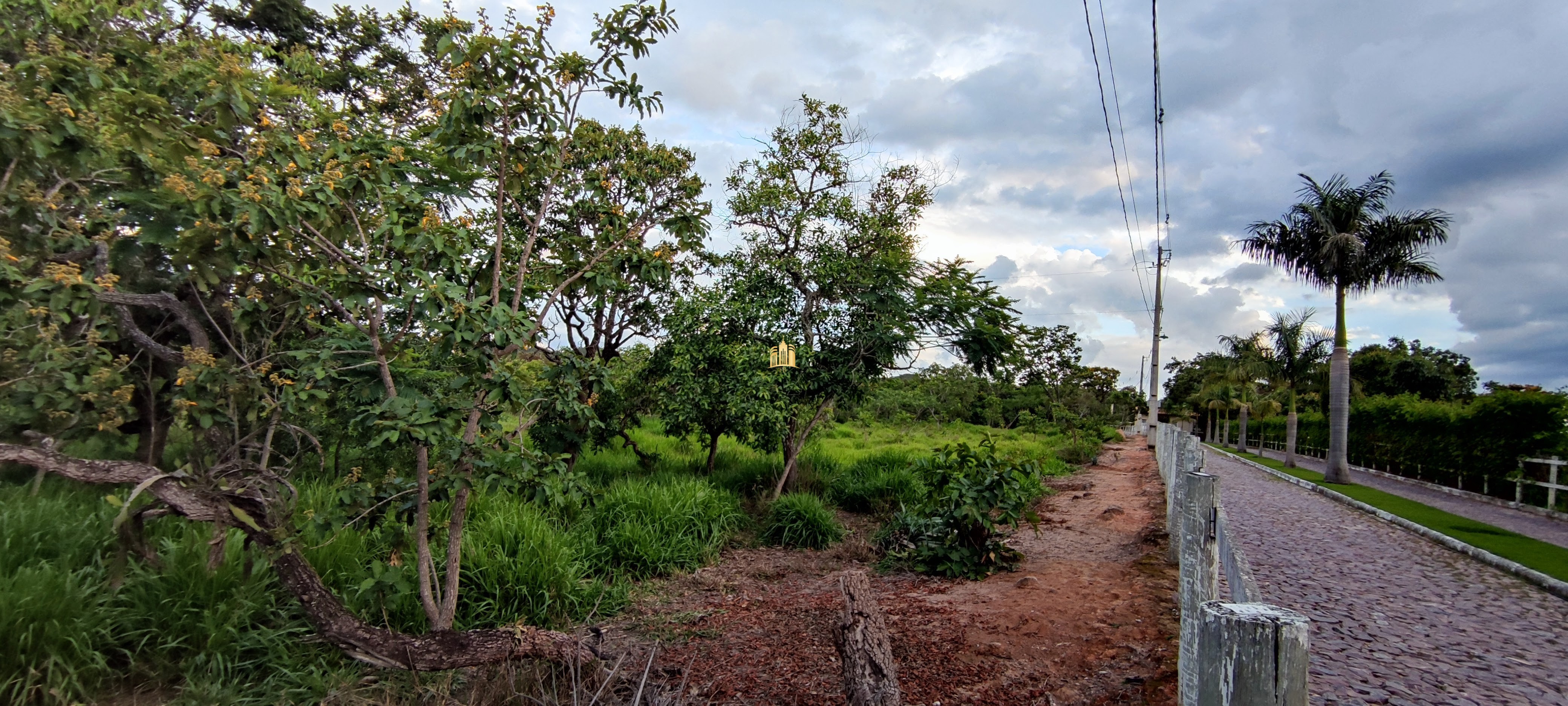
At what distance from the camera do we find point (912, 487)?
9883 millimetres

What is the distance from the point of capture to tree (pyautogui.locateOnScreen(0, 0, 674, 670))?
3109 millimetres

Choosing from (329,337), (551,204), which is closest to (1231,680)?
(329,337)

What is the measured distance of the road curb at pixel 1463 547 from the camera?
6523 mm

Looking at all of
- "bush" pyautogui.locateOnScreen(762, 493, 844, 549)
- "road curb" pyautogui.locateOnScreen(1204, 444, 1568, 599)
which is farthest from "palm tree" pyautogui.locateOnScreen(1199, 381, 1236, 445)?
"bush" pyautogui.locateOnScreen(762, 493, 844, 549)

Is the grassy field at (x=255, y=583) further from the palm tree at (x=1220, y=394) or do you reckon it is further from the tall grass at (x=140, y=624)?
the palm tree at (x=1220, y=394)

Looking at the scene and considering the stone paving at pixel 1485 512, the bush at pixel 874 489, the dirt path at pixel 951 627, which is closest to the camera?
the dirt path at pixel 951 627

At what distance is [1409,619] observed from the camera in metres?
5.38

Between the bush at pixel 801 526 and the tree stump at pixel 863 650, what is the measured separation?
3.95m

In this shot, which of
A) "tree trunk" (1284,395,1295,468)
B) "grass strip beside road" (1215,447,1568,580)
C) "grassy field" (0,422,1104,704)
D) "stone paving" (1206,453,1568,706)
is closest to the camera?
"grassy field" (0,422,1104,704)

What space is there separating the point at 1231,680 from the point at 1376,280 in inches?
860

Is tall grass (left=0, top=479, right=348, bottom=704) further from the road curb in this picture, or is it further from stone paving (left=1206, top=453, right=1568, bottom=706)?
the road curb

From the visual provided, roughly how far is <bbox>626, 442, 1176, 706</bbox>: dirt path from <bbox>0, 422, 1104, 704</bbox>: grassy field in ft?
2.04

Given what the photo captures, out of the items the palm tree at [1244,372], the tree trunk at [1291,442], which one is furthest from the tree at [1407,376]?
the tree trunk at [1291,442]

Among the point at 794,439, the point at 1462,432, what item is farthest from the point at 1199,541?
the point at 1462,432
